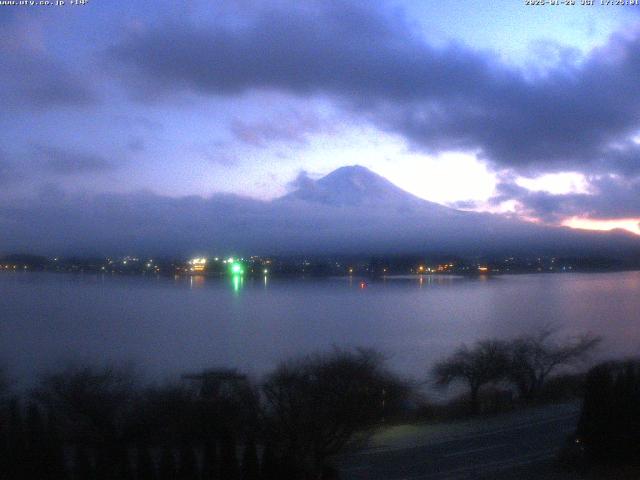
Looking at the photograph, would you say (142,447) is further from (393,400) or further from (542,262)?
(542,262)

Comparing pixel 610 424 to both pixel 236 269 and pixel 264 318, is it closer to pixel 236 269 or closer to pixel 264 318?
pixel 264 318

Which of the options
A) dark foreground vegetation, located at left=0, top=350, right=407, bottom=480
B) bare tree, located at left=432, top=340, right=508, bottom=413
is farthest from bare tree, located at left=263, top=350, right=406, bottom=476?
bare tree, located at left=432, top=340, right=508, bottom=413

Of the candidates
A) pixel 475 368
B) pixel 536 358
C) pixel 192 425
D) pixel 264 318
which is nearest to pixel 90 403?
pixel 192 425

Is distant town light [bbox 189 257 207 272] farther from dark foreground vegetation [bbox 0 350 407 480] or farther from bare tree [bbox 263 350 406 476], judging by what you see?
bare tree [bbox 263 350 406 476]

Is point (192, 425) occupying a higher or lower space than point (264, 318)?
higher

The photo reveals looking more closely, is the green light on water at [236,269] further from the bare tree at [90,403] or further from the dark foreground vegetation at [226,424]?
the bare tree at [90,403]

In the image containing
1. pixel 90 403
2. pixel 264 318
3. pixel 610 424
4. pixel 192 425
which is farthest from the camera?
pixel 264 318

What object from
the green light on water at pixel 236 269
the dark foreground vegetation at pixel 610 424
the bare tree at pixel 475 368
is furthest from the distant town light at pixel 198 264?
the dark foreground vegetation at pixel 610 424
